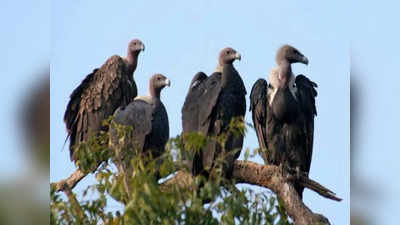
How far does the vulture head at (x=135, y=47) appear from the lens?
20.1ft

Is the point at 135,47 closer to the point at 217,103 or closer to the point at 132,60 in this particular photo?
the point at 132,60

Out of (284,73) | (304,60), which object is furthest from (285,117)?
(304,60)

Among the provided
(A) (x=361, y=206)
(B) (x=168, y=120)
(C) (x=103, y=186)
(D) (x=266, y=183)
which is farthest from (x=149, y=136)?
(A) (x=361, y=206)

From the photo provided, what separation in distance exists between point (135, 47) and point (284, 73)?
4.21ft

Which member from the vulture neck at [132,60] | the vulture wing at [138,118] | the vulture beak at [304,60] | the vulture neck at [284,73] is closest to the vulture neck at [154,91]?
the vulture wing at [138,118]

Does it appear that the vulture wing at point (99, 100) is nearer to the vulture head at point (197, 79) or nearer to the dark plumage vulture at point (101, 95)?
the dark plumage vulture at point (101, 95)

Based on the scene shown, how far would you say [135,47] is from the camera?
6133 millimetres

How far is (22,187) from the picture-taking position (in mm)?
2082

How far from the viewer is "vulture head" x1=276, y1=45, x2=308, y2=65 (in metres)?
6.10

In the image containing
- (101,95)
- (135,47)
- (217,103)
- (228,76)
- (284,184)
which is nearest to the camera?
(284,184)

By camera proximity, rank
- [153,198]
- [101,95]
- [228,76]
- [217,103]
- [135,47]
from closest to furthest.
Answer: [153,198] → [217,103] → [228,76] → [101,95] → [135,47]

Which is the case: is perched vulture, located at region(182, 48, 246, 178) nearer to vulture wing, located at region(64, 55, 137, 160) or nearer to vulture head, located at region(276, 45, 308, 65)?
vulture head, located at region(276, 45, 308, 65)

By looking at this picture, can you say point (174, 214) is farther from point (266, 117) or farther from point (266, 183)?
point (266, 117)

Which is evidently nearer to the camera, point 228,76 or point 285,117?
point 228,76
